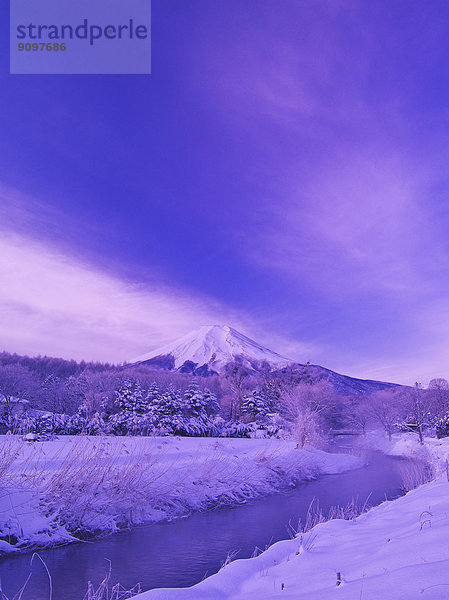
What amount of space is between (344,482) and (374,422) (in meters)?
54.8

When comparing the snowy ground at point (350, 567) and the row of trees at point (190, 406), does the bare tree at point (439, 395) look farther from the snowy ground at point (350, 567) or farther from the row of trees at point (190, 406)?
the snowy ground at point (350, 567)

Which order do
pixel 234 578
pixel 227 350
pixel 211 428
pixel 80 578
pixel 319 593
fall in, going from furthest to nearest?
pixel 227 350
pixel 211 428
pixel 80 578
pixel 234 578
pixel 319 593

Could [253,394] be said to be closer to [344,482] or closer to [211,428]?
[211,428]

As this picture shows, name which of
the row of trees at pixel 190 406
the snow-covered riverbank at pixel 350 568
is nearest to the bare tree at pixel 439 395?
the row of trees at pixel 190 406

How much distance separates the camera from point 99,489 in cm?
1132

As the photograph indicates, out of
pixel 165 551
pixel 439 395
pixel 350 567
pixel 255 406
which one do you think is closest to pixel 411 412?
pixel 439 395

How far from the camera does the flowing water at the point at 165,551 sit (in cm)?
747

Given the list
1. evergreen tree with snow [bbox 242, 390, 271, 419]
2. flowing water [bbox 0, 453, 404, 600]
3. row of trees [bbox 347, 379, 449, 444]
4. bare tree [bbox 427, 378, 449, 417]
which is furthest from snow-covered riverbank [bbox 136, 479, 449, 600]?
bare tree [bbox 427, 378, 449, 417]

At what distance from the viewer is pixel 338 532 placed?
7875 millimetres

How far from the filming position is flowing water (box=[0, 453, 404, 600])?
24.5 feet

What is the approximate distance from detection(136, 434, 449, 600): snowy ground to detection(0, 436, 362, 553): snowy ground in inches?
224

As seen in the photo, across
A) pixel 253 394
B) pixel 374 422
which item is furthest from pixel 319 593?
pixel 374 422

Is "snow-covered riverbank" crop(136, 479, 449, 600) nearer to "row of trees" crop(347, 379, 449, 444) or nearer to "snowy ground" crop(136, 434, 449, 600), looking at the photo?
"snowy ground" crop(136, 434, 449, 600)

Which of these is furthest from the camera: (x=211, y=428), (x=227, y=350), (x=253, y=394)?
(x=227, y=350)
